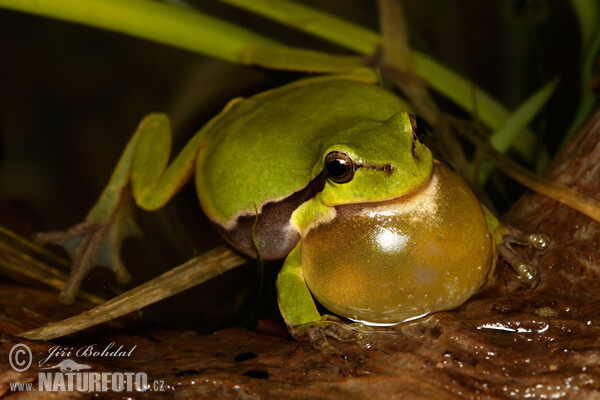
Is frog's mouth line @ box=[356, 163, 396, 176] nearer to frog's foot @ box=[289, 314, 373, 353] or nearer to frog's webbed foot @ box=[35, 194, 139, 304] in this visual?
frog's foot @ box=[289, 314, 373, 353]

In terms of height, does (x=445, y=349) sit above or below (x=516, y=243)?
below

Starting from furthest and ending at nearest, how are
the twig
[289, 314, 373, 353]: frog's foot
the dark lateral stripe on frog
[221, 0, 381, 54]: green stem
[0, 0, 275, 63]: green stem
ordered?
1. [221, 0, 381, 54]: green stem
2. [0, 0, 275, 63]: green stem
3. the dark lateral stripe on frog
4. the twig
5. [289, 314, 373, 353]: frog's foot

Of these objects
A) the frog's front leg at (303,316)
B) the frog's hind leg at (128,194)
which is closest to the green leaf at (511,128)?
the frog's front leg at (303,316)

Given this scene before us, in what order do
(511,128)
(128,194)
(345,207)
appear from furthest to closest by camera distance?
(128,194) → (511,128) → (345,207)

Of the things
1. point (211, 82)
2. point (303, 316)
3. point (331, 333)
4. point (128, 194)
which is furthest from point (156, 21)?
point (331, 333)

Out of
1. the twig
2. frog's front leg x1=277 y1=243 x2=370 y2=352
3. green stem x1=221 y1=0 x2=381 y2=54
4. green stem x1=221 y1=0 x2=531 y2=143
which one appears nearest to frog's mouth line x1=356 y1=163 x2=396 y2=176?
frog's front leg x1=277 y1=243 x2=370 y2=352

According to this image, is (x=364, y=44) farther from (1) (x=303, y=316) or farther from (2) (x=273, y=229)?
(1) (x=303, y=316)

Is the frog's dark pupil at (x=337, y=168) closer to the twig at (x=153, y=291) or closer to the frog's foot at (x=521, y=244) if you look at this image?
the frog's foot at (x=521, y=244)

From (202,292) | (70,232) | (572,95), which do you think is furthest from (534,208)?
(70,232)
